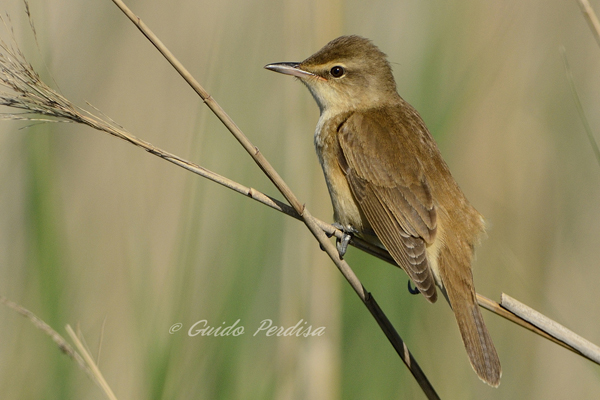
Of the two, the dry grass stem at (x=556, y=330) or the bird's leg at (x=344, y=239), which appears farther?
the bird's leg at (x=344, y=239)

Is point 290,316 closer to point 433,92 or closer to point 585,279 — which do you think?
point 433,92

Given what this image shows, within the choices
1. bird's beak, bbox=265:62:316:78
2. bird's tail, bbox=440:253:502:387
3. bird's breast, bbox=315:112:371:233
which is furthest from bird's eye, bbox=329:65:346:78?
bird's tail, bbox=440:253:502:387

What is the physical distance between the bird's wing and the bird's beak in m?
0.36

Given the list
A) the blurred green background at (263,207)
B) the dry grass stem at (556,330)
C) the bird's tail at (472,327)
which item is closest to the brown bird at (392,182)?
the bird's tail at (472,327)

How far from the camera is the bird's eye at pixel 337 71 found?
3326mm

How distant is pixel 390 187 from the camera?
2871mm

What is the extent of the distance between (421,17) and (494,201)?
4.02 ft

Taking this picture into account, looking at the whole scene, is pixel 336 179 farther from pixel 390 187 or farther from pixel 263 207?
pixel 263 207

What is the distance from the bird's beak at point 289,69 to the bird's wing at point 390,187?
36 centimetres

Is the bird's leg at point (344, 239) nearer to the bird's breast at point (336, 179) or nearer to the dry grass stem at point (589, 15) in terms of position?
the bird's breast at point (336, 179)

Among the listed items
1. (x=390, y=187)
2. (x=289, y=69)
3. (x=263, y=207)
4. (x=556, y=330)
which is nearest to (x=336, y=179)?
(x=390, y=187)

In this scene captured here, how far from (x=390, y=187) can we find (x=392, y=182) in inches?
1.1

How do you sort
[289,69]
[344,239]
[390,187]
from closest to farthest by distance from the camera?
1. [344,239]
2. [390,187]
3. [289,69]

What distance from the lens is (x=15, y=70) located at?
172 centimetres
